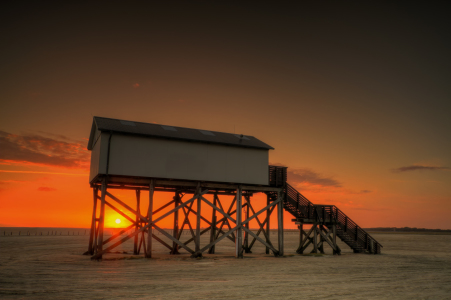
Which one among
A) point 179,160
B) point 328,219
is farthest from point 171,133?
point 328,219

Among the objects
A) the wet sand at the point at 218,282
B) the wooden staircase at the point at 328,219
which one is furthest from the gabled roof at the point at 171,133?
the wet sand at the point at 218,282

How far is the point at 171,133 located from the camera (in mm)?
26188

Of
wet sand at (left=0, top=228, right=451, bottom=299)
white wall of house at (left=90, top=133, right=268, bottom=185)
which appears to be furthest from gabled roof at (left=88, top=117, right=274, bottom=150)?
wet sand at (left=0, top=228, right=451, bottom=299)

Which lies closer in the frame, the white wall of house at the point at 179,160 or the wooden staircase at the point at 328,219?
the white wall of house at the point at 179,160

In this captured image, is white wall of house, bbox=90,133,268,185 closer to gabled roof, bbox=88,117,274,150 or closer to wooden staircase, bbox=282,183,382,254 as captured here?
gabled roof, bbox=88,117,274,150

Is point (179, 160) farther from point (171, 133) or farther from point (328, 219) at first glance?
point (328, 219)

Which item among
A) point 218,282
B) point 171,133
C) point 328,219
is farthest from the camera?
point 328,219

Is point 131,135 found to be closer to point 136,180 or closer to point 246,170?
point 136,180

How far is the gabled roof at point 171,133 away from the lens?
24344 mm

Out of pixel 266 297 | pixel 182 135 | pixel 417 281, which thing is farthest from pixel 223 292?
pixel 182 135

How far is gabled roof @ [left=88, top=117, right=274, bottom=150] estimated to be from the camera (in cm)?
2434

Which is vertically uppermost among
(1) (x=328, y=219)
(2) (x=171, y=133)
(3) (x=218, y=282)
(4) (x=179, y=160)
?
(2) (x=171, y=133)

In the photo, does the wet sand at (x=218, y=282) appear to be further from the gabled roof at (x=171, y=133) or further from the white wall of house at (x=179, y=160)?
the gabled roof at (x=171, y=133)

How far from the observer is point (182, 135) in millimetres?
26266
